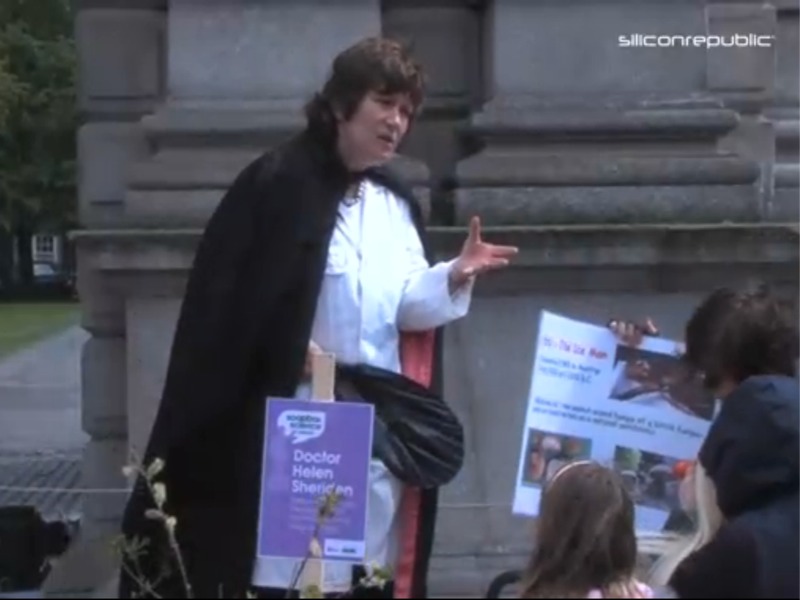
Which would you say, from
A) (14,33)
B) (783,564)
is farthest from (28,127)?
(783,564)

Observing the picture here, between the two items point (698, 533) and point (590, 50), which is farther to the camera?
point (590, 50)

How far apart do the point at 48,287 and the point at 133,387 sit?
58.1 metres

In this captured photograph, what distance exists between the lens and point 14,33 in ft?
140

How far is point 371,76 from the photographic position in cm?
489

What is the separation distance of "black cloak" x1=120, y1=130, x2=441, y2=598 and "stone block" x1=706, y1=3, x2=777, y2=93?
3191 mm

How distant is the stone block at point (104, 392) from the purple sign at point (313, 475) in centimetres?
353

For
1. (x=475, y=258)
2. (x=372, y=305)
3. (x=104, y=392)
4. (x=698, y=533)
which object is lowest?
(x=104, y=392)

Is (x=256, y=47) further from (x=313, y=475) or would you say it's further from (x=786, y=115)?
(x=313, y=475)

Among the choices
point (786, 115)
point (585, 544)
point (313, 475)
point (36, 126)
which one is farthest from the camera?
point (36, 126)

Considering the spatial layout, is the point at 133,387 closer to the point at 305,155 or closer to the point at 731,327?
the point at 305,155

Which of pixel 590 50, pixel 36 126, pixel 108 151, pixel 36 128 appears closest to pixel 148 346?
pixel 108 151

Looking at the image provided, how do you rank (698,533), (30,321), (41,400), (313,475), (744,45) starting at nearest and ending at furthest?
(313,475), (698,533), (744,45), (41,400), (30,321)

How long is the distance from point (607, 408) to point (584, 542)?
1.13 metres

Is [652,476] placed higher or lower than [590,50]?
lower
